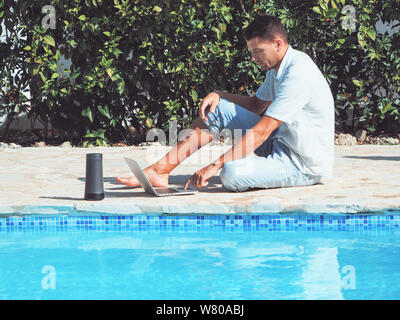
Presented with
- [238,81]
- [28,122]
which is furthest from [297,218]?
[28,122]

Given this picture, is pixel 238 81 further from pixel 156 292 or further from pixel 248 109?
pixel 156 292

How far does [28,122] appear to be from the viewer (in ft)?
34.4

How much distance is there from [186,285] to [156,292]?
214mm

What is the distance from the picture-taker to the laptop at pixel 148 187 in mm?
5422

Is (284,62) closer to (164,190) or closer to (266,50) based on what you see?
(266,50)

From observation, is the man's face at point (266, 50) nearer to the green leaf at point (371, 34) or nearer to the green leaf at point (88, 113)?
the green leaf at point (371, 34)

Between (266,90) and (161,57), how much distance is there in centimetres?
355

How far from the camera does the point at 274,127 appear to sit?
17.2 feet

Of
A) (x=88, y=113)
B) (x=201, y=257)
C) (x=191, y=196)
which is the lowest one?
(x=201, y=257)

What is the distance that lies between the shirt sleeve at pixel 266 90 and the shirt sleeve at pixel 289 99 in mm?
546

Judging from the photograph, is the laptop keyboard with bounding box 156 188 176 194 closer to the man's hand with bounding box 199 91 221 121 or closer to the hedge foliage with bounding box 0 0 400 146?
the man's hand with bounding box 199 91 221 121

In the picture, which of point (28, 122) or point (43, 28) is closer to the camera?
point (43, 28)

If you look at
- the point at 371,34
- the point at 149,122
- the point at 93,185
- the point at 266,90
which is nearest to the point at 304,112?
the point at 266,90
